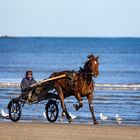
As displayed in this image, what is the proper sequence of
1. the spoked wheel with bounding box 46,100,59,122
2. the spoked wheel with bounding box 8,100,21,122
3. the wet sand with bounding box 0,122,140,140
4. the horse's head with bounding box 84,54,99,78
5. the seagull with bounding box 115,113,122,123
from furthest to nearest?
the seagull with bounding box 115,113,122,123 → the spoked wheel with bounding box 8,100,21,122 → the spoked wheel with bounding box 46,100,59,122 → the horse's head with bounding box 84,54,99,78 → the wet sand with bounding box 0,122,140,140

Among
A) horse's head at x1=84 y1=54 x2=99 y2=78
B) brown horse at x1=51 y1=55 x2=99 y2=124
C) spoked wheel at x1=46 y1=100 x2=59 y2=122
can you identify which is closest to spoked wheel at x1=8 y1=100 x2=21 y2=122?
spoked wheel at x1=46 y1=100 x2=59 y2=122

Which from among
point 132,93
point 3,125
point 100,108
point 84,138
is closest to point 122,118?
point 100,108

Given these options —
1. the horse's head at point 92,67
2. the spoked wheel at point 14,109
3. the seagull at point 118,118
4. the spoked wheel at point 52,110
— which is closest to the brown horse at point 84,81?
the horse's head at point 92,67

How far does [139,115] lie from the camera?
30812mm

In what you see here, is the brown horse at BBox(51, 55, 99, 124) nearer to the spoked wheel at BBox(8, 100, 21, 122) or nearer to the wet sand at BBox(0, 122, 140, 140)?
the wet sand at BBox(0, 122, 140, 140)

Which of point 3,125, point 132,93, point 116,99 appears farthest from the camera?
point 132,93

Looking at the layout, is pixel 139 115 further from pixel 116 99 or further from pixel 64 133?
pixel 64 133

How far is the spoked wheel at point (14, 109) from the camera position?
1032 inches

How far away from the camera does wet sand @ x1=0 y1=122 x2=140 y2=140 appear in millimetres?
20766

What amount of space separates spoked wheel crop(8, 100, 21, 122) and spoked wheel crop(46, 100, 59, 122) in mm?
856

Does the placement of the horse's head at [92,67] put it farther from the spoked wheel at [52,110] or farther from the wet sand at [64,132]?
the spoked wheel at [52,110]

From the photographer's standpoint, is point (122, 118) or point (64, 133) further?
point (122, 118)

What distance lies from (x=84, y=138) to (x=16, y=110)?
19.8ft

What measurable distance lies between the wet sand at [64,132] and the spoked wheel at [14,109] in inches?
76.1
